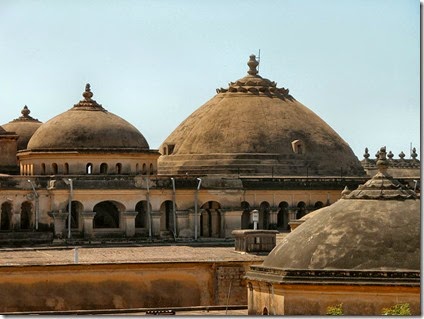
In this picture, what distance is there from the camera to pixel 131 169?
53.5m

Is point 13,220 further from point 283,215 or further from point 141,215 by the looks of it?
point 283,215

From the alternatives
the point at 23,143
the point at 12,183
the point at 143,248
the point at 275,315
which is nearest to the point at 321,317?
the point at 275,315

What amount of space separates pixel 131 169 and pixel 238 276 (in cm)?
1517

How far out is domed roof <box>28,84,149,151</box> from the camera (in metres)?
52.8

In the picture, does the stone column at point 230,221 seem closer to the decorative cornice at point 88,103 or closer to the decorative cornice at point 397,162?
the decorative cornice at point 88,103

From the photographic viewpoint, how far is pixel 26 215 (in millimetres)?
51969

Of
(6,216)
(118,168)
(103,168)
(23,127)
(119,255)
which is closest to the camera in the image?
(119,255)

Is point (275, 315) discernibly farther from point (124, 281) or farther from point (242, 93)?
point (242, 93)

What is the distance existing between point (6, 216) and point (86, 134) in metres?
3.44

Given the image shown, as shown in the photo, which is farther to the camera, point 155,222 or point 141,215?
point 141,215

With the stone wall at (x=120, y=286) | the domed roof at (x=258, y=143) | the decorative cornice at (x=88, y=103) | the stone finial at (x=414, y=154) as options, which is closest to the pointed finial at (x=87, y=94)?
the decorative cornice at (x=88, y=103)

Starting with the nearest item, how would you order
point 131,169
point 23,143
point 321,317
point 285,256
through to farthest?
point 321,317, point 285,256, point 131,169, point 23,143

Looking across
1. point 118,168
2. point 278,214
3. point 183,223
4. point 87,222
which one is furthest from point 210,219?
point 87,222

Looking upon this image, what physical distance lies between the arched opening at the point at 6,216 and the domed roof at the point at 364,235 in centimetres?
Result: 2324
